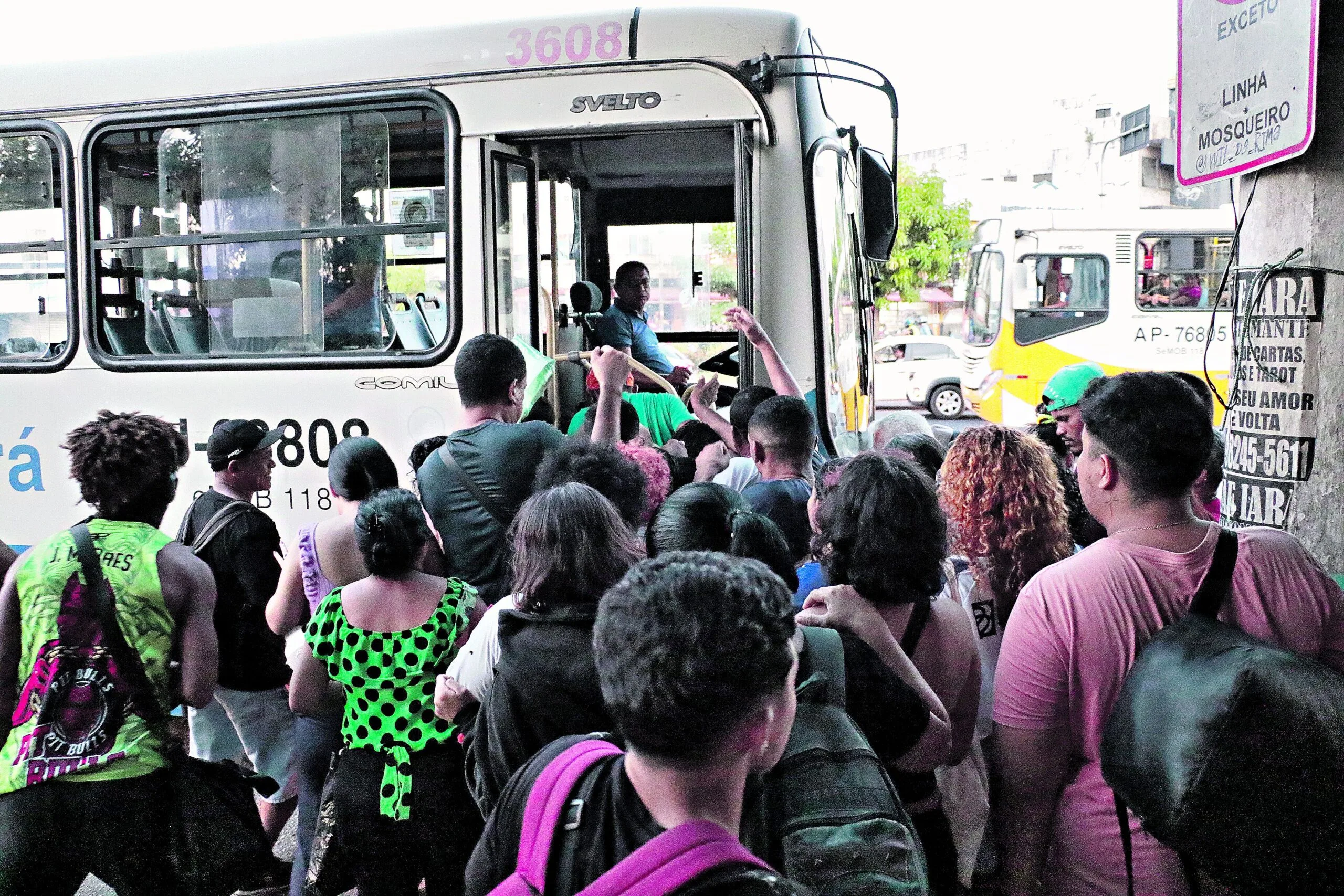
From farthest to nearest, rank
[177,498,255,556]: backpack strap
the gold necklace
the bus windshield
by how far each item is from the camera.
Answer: the bus windshield < [177,498,255,556]: backpack strap < the gold necklace

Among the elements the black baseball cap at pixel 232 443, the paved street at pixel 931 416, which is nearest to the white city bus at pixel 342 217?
the black baseball cap at pixel 232 443

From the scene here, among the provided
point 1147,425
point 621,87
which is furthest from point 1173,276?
point 1147,425

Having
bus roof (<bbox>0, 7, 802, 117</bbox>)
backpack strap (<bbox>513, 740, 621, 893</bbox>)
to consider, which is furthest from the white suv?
backpack strap (<bbox>513, 740, 621, 893</bbox>)

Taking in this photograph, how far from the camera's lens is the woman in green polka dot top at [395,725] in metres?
2.68

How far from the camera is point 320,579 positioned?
3340mm

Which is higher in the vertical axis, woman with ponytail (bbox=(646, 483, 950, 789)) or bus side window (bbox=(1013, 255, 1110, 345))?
bus side window (bbox=(1013, 255, 1110, 345))

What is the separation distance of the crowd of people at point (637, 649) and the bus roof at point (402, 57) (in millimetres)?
2278

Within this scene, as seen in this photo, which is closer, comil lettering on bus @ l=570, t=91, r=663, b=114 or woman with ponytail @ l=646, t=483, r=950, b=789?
woman with ponytail @ l=646, t=483, r=950, b=789

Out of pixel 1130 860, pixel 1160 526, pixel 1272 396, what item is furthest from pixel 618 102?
pixel 1130 860

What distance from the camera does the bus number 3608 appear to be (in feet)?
17.2

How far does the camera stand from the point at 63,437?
5625 millimetres

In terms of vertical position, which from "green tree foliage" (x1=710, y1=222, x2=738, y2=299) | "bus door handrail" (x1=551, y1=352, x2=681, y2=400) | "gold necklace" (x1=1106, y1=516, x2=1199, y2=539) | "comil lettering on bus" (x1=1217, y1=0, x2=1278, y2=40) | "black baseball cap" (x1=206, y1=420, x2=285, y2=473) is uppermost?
"comil lettering on bus" (x1=1217, y1=0, x2=1278, y2=40)

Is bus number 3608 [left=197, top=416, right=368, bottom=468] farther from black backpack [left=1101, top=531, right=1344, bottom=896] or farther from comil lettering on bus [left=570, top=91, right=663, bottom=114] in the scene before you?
black backpack [left=1101, top=531, right=1344, bottom=896]

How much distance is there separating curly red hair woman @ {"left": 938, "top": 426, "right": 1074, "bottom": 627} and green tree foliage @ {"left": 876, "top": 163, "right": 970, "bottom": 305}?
28162 mm
